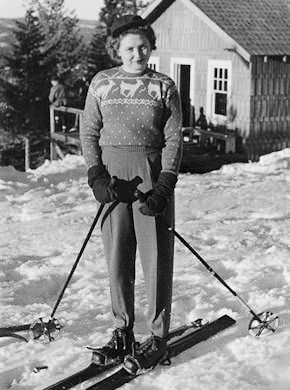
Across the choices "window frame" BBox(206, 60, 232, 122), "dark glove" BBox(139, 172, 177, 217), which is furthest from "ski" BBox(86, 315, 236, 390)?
"window frame" BBox(206, 60, 232, 122)

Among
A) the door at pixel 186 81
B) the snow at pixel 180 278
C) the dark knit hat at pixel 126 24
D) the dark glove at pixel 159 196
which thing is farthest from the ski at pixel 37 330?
the door at pixel 186 81

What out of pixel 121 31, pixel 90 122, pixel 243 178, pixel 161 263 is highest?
pixel 121 31

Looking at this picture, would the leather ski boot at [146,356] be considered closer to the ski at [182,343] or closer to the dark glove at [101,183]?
the ski at [182,343]

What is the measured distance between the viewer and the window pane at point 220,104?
1627 centimetres

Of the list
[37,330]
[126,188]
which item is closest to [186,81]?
[37,330]

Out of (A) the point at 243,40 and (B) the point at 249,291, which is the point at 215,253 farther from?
(A) the point at 243,40

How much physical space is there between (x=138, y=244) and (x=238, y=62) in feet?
38.9

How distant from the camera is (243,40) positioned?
48.0 feet

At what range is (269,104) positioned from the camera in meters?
15.4

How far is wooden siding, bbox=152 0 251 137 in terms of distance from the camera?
49.8 feet

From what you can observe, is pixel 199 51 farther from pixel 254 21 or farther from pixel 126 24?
pixel 126 24

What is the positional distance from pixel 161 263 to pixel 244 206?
5006 mm

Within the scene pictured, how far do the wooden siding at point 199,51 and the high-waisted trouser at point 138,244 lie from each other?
11458mm

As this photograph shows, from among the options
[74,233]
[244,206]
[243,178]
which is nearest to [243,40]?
[243,178]
